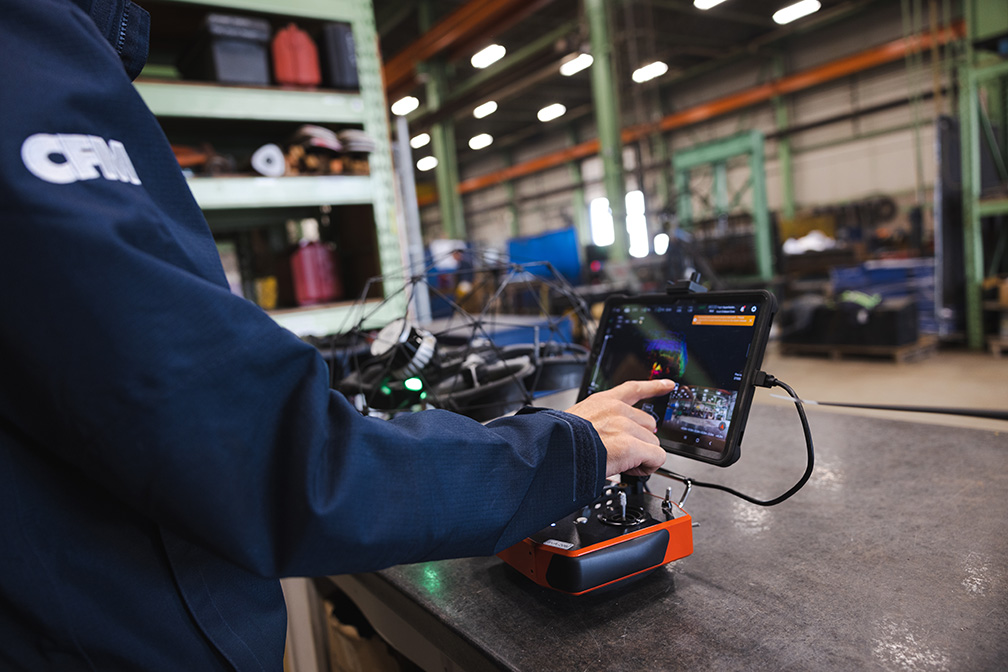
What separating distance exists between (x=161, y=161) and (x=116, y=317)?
17cm

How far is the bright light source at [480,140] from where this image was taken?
1430 centimetres

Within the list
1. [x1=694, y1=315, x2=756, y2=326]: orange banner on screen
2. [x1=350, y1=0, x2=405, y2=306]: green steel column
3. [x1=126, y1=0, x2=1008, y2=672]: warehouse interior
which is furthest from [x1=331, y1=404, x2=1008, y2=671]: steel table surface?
[x1=350, y1=0, x2=405, y2=306]: green steel column

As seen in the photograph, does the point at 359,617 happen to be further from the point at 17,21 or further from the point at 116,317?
the point at 17,21

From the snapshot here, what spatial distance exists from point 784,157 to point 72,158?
1147 centimetres

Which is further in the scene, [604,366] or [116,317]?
[604,366]

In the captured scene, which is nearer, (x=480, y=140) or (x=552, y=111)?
(x=552, y=111)

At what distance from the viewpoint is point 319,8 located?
2.42m

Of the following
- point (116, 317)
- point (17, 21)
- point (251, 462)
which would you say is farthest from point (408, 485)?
point (17, 21)

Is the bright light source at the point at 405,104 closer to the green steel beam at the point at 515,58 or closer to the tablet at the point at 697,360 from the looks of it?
the green steel beam at the point at 515,58

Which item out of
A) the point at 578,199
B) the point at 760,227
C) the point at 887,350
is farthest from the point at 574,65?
the point at 887,350

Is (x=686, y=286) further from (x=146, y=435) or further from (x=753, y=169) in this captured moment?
(x=753, y=169)

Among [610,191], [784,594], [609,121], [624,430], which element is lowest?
[784,594]

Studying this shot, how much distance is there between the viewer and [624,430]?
0.67 m

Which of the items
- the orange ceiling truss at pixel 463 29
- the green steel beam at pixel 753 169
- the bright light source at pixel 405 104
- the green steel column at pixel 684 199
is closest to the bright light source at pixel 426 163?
the bright light source at pixel 405 104
